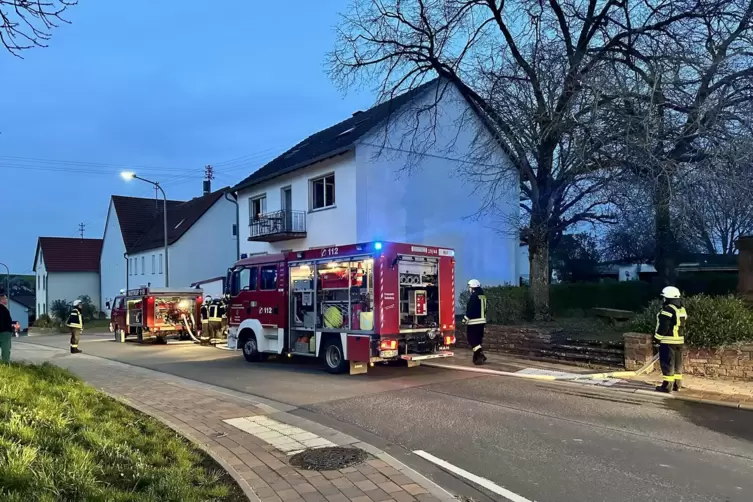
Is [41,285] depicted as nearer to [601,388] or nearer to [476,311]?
[476,311]

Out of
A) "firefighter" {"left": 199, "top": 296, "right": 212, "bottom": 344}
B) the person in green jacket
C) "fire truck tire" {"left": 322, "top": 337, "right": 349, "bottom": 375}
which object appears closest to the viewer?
"fire truck tire" {"left": 322, "top": 337, "right": 349, "bottom": 375}

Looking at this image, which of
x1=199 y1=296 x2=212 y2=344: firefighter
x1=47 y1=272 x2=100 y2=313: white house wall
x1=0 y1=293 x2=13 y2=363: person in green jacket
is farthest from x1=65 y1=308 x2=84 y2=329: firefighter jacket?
x1=47 y1=272 x2=100 y2=313: white house wall

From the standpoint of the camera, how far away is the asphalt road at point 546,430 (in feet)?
17.1

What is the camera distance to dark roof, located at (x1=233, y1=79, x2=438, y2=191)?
2247 cm

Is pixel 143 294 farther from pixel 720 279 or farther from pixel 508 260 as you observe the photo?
pixel 720 279

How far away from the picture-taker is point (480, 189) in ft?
86.0

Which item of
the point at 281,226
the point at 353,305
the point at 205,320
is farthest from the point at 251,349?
the point at 281,226

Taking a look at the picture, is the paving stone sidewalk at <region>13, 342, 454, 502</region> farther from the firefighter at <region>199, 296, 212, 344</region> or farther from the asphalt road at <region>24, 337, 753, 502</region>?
the firefighter at <region>199, 296, 212, 344</region>

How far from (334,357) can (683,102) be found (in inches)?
336

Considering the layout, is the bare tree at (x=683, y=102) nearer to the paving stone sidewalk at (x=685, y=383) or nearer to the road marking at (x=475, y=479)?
the paving stone sidewalk at (x=685, y=383)

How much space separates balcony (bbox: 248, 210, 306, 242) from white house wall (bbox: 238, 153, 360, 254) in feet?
1.07

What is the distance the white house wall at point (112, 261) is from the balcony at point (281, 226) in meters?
26.6

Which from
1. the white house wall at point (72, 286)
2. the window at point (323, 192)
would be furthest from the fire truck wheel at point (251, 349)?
the white house wall at point (72, 286)

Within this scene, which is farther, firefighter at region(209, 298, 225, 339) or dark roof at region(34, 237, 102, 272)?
dark roof at region(34, 237, 102, 272)
